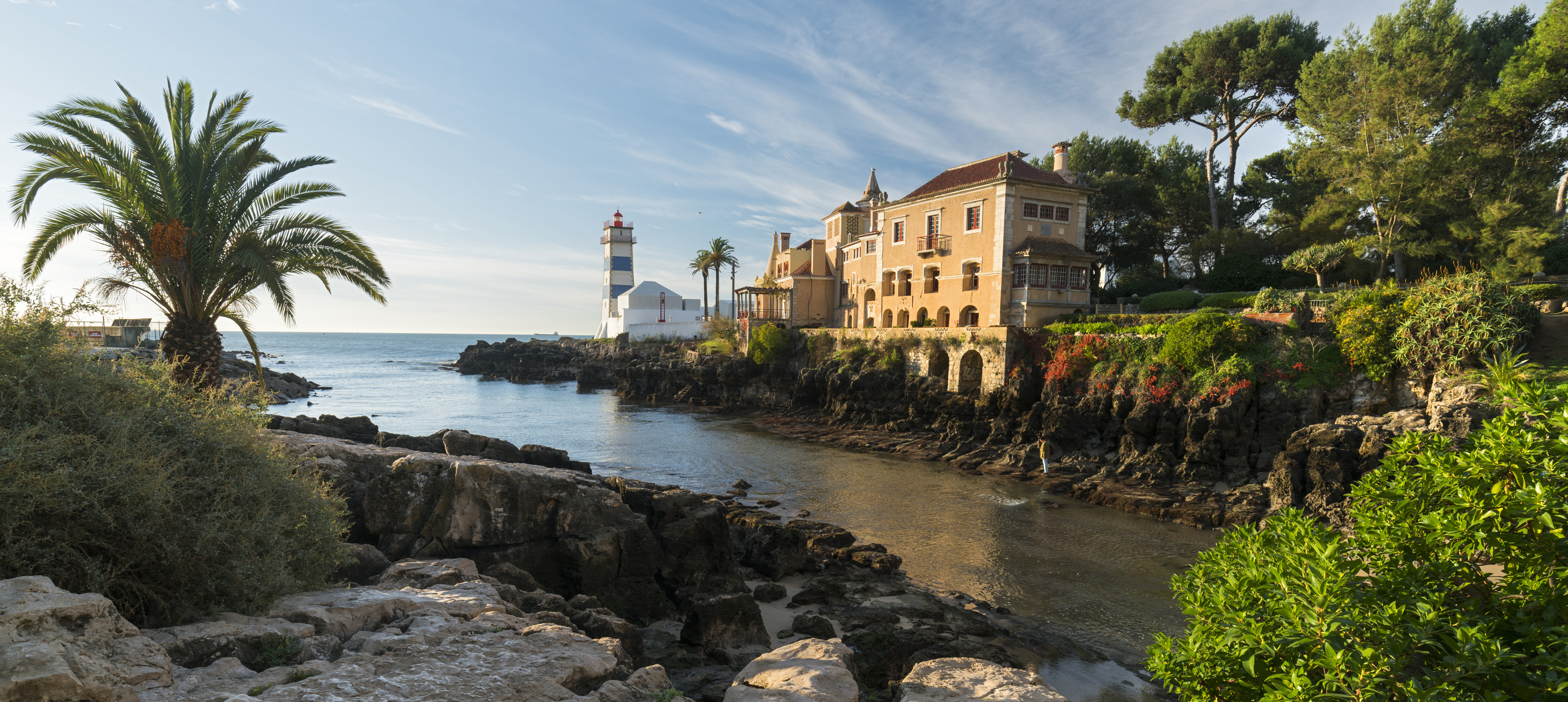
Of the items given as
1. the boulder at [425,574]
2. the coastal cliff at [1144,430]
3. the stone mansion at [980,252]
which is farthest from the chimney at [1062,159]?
the boulder at [425,574]

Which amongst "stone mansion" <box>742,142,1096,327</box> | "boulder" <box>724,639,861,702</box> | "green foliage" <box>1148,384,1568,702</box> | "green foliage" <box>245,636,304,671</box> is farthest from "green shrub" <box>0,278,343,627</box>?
"stone mansion" <box>742,142,1096,327</box>

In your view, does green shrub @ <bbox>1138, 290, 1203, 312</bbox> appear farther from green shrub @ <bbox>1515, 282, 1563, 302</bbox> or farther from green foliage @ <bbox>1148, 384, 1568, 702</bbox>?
green foliage @ <bbox>1148, 384, 1568, 702</bbox>

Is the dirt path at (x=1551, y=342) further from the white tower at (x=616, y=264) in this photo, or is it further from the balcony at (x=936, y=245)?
the white tower at (x=616, y=264)

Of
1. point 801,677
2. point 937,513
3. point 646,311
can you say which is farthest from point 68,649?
point 646,311

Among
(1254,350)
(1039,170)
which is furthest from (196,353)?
(1039,170)

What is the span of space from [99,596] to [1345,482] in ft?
85.3

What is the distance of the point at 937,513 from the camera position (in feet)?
67.4

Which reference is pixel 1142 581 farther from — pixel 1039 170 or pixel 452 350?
pixel 452 350

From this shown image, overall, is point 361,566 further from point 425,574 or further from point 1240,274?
point 1240,274

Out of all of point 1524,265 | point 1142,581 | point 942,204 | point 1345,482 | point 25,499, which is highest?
point 942,204

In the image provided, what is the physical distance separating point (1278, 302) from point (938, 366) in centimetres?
1567

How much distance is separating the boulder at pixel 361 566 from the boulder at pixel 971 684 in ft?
25.1

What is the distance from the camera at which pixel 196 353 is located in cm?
1338

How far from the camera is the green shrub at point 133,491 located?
543 centimetres
